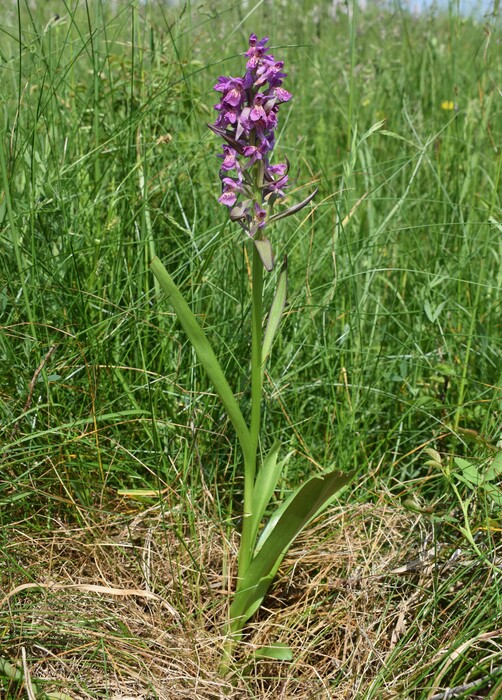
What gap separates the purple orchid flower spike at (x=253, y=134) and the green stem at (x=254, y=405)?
0.22ft

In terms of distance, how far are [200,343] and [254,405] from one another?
0.18m

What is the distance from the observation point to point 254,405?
145 cm

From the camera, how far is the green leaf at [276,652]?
1415mm

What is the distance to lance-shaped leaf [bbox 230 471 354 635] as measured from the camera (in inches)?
52.8

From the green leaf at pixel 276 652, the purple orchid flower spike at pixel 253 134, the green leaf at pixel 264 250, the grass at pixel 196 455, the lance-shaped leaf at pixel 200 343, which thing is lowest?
the green leaf at pixel 276 652

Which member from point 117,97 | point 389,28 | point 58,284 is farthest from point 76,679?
point 389,28

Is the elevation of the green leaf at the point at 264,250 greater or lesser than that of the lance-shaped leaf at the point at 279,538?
greater

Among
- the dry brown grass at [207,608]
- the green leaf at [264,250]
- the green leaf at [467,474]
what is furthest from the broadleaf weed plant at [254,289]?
the green leaf at [467,474]

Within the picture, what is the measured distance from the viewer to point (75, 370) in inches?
69.1

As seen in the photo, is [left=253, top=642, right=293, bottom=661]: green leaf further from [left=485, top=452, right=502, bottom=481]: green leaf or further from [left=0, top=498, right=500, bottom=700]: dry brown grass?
[left=485, top=452, right=502, bottom=481]: green leaf

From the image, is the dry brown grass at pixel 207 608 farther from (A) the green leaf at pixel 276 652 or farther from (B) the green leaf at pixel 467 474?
(B) the green leaf at pixel 467 474

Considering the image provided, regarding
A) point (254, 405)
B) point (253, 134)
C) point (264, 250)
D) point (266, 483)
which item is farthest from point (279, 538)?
point (253, 134)

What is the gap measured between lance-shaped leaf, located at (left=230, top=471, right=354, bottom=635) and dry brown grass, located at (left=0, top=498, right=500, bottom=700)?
0.20 feet

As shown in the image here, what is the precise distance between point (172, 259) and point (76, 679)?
1195 millimetres
